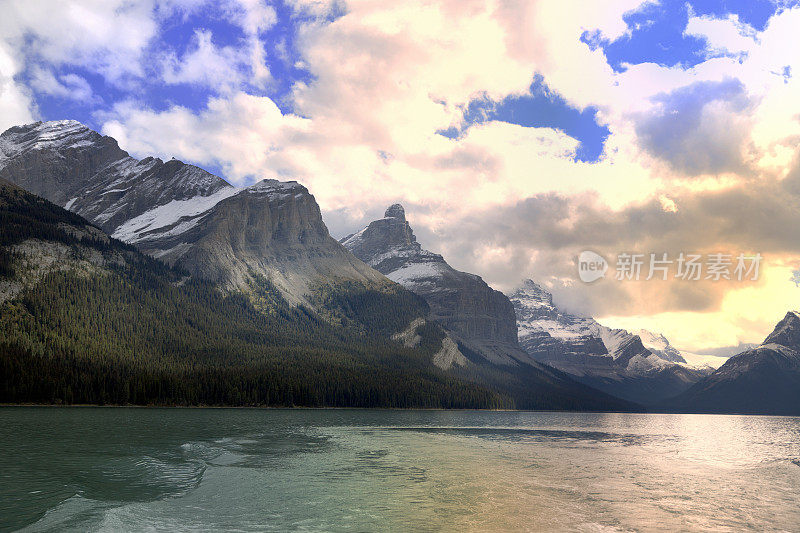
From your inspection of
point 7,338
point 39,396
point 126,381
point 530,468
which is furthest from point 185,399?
point 530,468

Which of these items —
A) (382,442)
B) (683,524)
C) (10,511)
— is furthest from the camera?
(382,442)

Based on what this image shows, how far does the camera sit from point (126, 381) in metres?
182

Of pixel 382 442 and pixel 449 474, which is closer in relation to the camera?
pixel 449 474

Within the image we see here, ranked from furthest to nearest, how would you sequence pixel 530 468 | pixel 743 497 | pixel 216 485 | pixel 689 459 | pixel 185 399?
pixel 185 399, pixel 689 459, pixel 530 468, pixel 743 497, pixel 216 485

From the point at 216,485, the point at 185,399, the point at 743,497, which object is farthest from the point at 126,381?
the point at 743,497

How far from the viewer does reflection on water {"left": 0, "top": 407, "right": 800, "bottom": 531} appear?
37281 millimetres

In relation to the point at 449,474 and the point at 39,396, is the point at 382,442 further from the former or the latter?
the point at 39,396

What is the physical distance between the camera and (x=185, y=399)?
7667 inches

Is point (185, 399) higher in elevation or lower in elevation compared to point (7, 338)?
lower

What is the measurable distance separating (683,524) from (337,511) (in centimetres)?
2500

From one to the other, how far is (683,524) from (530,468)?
2752 centimetres

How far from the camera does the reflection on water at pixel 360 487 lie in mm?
37281

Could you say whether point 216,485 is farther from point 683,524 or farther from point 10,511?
point 683,524

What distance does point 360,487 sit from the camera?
4878 cm
